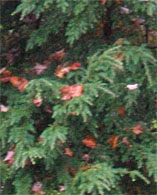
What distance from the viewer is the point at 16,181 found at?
116 inches

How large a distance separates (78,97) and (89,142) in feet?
1.65

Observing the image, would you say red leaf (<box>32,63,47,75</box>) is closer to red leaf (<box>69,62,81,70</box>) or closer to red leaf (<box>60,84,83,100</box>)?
red leaf (<box>69,62,81,70</box>)

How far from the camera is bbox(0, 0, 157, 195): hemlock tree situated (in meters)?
2.71

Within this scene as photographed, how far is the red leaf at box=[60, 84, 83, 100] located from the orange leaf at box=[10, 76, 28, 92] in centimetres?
35

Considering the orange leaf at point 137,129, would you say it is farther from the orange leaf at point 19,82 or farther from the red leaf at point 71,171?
the orange leaf at point 19,82

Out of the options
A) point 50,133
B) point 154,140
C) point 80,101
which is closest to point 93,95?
point 80,101

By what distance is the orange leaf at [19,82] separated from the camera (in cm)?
294

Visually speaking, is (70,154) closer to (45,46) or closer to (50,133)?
(50,133)

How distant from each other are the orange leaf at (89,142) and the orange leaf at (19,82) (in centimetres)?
58

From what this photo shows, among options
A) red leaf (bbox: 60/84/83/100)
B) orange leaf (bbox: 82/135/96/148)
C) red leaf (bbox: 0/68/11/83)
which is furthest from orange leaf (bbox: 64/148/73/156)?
red leaf (bbox: 0/68/11/83)

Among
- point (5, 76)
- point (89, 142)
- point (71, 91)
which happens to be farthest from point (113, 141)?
point (5, 76)

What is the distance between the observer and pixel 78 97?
2.58 metres

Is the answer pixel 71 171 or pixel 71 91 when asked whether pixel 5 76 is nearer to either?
pixel 71 91

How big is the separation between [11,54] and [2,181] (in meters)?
0.98
